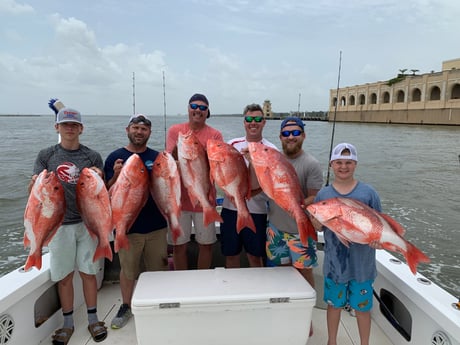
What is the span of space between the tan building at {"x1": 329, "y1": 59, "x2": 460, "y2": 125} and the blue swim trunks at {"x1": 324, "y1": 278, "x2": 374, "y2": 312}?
52.7 m

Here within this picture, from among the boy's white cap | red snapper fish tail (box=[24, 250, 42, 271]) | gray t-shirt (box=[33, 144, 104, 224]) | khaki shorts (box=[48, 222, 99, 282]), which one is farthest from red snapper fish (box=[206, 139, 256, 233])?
red snapper fish tail (box=[24, 250, 42, 271])

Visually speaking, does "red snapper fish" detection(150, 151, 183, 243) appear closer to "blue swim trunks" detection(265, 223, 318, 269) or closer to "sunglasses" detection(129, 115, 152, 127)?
"sunglasses" detection(129, 115, 152, 127)

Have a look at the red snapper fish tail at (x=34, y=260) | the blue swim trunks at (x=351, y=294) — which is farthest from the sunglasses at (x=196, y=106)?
the blue swim trunks at (x=351, y=294)

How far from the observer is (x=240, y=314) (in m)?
2.36

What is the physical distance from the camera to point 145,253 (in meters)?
3.34

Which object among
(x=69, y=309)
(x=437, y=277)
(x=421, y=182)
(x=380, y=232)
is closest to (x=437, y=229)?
(x=437, y=277)

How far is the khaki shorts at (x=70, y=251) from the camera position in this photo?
113 inches

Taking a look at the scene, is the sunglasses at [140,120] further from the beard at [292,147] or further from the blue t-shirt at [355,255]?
the blue t-shirt at [355,255]

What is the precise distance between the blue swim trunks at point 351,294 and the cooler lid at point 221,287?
34 cm

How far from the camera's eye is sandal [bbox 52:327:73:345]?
299 centimetres

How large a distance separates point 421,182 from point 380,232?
1638 cm

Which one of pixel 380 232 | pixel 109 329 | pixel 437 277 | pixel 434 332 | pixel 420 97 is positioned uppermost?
pixel 420 97

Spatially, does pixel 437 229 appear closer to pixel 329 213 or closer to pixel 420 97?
pixel 329 213

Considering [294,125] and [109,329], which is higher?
[294,125]
